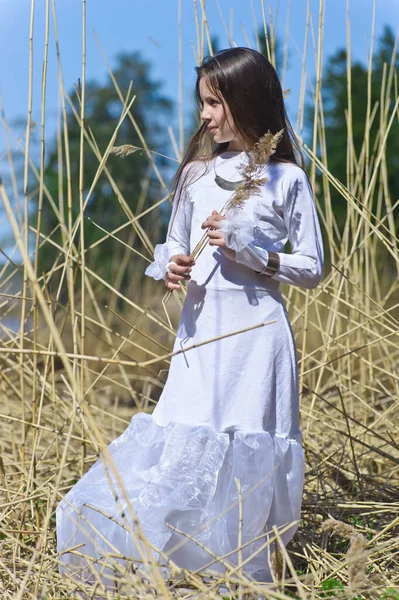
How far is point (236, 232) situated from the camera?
1438mm

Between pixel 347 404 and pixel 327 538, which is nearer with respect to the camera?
pixel 327 538

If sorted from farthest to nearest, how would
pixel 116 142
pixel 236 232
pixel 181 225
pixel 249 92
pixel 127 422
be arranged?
pixel 116 142
pixel 127 422
pixel 181 225
pixel 249 92
pixel 236 232

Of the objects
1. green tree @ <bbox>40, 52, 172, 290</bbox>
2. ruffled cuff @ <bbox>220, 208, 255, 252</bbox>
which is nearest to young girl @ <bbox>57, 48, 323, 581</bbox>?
ruffled cuff @ <bbox>220, 208, 255, 252</bbox>

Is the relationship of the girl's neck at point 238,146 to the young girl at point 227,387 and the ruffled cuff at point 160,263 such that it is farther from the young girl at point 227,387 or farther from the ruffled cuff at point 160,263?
the ruffled cuff at point 160,263

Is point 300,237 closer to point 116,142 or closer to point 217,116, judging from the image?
point 217,116

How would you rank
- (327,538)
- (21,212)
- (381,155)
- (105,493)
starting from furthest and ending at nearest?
(381,155) → (327,538) → (105,493) → (21,212)

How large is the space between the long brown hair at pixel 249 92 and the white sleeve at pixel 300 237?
0.26 ft

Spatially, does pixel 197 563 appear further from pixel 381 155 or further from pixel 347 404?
pixel 347 404

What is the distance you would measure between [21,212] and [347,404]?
1690 millimetres

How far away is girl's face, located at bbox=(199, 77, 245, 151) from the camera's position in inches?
61.6

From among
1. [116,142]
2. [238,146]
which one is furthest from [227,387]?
[116,142]

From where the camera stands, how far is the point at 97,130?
1733 cm

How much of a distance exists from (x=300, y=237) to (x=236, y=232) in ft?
0.59

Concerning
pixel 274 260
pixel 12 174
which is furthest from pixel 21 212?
pixel 274 260
